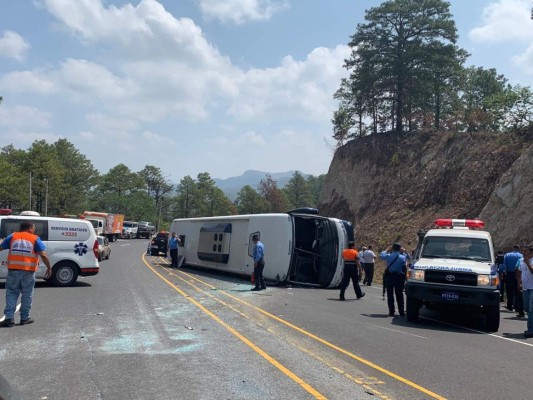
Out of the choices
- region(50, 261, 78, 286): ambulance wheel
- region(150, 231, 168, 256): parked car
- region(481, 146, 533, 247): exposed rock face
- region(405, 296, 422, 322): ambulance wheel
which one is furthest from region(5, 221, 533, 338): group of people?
region(150, 231, 168, 256): parked car

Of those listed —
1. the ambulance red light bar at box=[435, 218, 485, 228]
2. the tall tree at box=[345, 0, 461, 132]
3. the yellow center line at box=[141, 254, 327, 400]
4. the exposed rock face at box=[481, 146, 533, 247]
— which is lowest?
the yellow center line at box=[141, 254, 327, 400]

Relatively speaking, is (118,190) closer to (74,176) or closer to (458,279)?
(74,176)

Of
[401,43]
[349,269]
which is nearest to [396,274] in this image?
[349,269]

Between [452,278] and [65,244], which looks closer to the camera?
[452,278]

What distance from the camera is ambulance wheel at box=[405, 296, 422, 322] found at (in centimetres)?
1118

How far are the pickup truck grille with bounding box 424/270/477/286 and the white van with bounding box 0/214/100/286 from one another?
32.6 ft

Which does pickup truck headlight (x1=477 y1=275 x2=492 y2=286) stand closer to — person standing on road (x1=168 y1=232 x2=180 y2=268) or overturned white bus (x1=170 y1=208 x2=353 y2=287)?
overturned white bus (x1=170 y1=208 x2=353 y2=287)

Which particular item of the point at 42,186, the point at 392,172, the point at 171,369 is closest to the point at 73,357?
the point at 171,369

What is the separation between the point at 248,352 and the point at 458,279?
17.6ft

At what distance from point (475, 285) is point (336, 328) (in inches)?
123

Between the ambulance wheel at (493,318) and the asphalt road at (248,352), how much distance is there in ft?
0.95

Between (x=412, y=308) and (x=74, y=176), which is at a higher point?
(x=74, y=176)

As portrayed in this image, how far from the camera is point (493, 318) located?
10719 millimetres

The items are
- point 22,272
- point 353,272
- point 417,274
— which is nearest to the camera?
point 22,272
